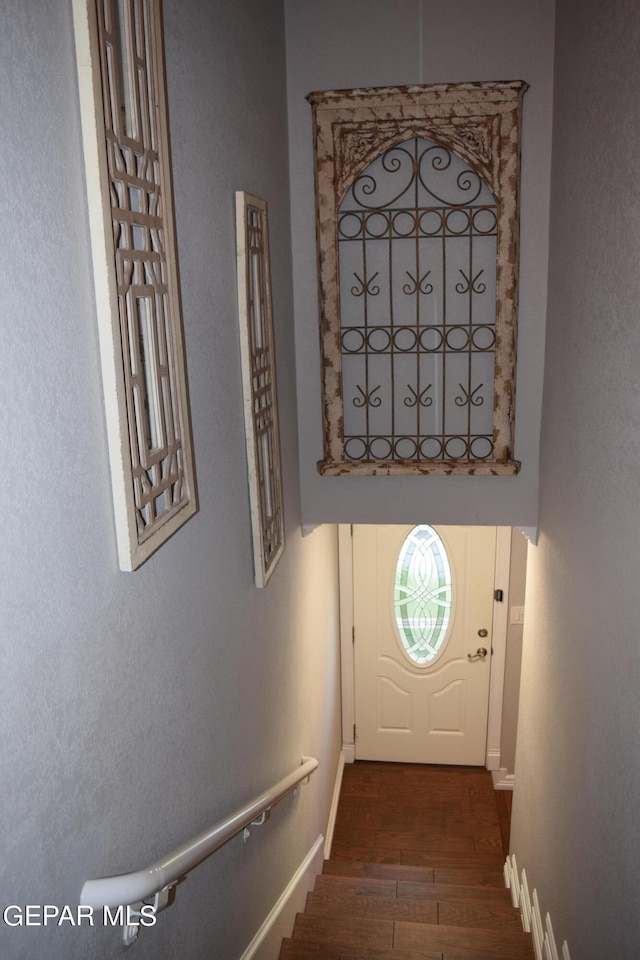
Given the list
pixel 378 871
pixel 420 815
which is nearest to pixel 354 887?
pixel 378 871

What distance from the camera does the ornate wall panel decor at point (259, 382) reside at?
7.13 feet

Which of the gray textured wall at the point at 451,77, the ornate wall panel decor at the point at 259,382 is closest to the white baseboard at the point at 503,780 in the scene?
the gray textured wall at the point at 451,77

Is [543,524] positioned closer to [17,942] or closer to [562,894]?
[562,894]

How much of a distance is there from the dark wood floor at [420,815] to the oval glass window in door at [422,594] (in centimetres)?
79

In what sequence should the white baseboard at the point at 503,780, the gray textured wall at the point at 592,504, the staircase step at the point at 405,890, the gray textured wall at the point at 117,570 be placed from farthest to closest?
1. the white baseboard at the point at 503,780
2. the staircase step at the point at 405,890
3. the gray textured wall at the point at 592,504
4. the gray textured wall at the point at 117,570

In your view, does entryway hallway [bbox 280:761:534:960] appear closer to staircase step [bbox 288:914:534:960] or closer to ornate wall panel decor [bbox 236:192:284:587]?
staircase step [bbox 288:914:534:960]

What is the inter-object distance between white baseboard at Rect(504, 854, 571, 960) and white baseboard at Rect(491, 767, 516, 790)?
0.94 m

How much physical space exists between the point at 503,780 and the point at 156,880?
414cm

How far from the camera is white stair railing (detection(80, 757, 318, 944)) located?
122 cm

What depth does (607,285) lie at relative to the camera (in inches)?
79.7

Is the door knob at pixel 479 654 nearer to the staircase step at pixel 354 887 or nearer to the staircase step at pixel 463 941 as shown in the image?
the staircase step at pixel 354 887

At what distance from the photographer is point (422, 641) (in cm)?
511

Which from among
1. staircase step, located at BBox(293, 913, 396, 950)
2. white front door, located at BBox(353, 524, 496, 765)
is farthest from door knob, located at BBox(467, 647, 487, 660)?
staircase step, located at BBox(293, 913, 396, 950)

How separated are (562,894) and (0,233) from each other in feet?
8.52
